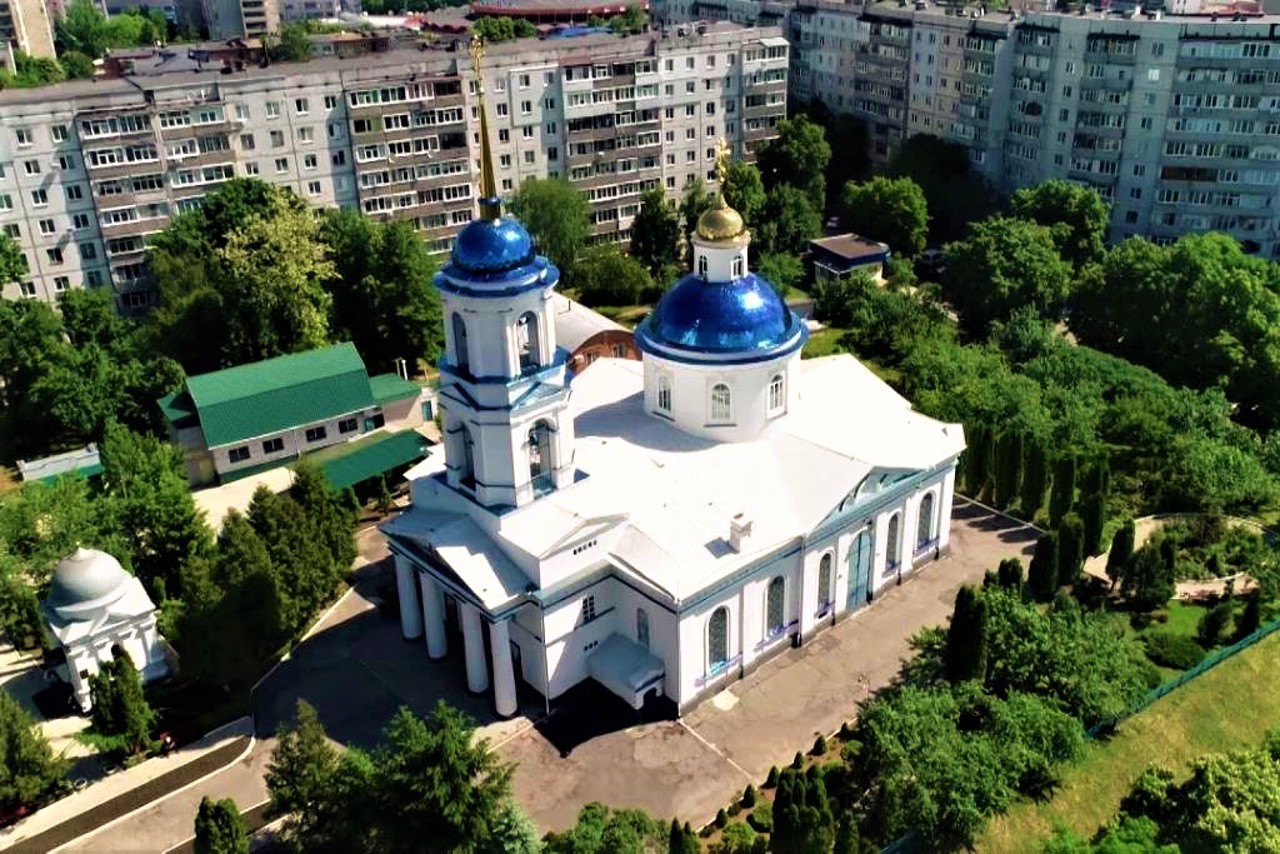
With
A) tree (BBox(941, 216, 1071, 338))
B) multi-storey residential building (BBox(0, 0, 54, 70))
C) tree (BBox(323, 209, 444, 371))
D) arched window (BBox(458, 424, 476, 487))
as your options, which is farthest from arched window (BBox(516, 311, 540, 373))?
multi-storey residential building (BBox(0, 0, 54, 70))

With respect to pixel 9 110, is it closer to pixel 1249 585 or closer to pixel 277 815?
pixel 277 815

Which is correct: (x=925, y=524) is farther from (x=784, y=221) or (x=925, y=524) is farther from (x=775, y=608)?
(x=784, y=221)

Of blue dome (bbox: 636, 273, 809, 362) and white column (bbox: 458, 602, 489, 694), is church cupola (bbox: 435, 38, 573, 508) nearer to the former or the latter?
white column (bbox: 458, 602, 489, 694)

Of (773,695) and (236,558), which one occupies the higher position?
(236,558)

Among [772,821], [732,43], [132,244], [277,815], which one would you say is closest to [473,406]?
[277,815]

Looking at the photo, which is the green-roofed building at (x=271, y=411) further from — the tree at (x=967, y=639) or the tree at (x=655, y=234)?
the tree at (x=967, y=639)

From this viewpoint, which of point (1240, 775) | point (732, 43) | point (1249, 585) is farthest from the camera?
point (732, 43)

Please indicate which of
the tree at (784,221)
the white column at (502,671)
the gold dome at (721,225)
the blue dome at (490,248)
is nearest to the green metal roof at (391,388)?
the gold dome at (721,225)
